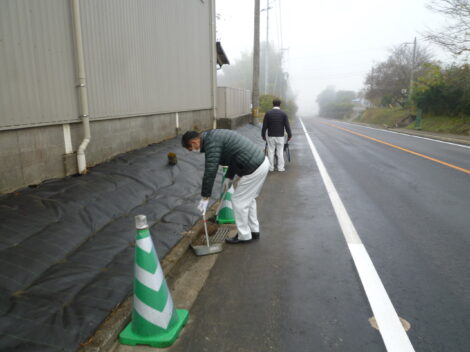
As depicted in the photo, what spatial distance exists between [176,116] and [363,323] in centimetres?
1003

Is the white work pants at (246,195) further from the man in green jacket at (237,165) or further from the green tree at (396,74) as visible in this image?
the green tree at (396,74)

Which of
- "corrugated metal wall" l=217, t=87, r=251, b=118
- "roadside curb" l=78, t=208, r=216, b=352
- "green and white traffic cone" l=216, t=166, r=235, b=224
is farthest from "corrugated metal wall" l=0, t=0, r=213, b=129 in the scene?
"corrugated metal wall" l=217, t=87, r=251, b=118

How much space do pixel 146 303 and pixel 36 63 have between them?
174 inches

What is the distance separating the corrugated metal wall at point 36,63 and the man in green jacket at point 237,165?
2715 millimetres

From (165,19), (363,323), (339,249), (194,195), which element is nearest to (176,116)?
(165,19)

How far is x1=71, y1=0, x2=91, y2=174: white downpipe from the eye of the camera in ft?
21.2

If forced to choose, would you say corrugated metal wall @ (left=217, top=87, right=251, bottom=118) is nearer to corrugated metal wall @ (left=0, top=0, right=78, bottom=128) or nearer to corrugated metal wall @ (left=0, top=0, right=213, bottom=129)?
corrugated metal wall @ (left=0, top=0, right=213, bottom=129)

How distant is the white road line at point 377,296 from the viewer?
113 inches

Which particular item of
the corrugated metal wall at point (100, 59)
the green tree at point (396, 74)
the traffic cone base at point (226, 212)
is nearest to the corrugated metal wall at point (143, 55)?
the corrugated metal wall at point (100, 59)

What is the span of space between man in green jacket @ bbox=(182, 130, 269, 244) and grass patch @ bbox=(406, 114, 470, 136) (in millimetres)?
22135

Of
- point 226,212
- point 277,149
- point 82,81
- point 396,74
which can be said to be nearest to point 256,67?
point 277,149

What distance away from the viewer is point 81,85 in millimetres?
6598

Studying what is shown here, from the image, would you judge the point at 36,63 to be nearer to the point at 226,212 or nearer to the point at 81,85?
the point at 81,85

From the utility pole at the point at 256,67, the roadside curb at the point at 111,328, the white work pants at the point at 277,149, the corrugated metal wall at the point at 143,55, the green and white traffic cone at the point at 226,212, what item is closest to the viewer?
the roadside curb at the point at 111,328
